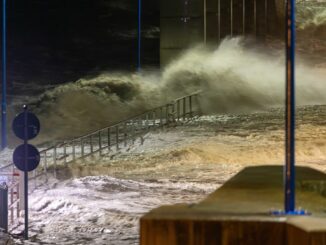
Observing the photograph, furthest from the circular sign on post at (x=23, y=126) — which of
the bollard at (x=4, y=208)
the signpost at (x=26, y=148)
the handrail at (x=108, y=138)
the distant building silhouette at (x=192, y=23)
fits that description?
the distant building silhouette at (x=192, y=23)

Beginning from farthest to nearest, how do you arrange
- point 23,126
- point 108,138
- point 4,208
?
point 108,138 → point 23,126 → point 4,208

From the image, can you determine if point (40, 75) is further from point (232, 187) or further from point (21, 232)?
point (232, 187)

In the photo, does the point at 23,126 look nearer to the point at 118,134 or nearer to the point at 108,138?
the point at 108,138

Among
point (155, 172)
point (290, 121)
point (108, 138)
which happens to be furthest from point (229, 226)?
point (108, 138)

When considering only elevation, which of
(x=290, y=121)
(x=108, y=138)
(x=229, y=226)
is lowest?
(x=108, y=138)

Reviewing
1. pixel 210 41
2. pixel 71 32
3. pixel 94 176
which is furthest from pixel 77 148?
pixel 71 32

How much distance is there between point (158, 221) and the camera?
12.3 ft

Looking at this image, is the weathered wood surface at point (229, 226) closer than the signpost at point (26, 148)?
Yes

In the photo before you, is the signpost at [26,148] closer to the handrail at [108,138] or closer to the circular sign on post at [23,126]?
the circular sign on post at [23,126]

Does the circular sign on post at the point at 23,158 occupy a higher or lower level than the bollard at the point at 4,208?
higher

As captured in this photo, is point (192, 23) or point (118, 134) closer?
point (118, 134)

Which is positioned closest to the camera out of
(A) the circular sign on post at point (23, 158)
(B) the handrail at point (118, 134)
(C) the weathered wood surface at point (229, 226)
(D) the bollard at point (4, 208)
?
(C) the weathered wood surface at point (229, 226)

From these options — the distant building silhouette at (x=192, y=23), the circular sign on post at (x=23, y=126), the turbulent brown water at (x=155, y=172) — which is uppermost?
the distant building silhouette at (x=192, y=23)

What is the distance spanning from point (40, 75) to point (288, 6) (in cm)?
2702
